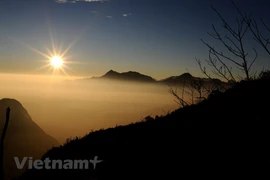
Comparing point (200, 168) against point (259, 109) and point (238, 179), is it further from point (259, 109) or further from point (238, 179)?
point (259, 109)

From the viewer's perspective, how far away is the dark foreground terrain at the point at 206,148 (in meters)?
6.06

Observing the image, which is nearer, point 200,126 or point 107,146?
point 200,126

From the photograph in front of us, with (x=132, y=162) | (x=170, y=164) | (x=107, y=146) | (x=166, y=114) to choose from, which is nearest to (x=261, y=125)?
(x=170, y=164)

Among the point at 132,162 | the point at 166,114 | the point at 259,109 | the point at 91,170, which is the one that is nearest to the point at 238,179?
the point at 259,109

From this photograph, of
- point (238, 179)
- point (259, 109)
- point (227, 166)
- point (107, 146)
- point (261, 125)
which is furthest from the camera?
point (107, 146)

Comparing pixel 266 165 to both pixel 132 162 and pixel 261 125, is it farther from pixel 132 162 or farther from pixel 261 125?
pixel 132 162

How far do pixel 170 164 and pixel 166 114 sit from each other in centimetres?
727

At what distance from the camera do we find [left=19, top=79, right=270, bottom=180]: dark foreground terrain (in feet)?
19.9

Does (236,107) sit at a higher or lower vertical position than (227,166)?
higher

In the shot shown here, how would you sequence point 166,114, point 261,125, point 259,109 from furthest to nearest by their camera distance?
1. point 166,114
2. point 259,109
3. point 261,125

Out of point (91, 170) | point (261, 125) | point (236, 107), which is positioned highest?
point (236, 107)

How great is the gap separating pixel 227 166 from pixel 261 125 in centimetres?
177

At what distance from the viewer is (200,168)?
20.5 feet

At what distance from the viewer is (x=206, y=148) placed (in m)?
6.97
